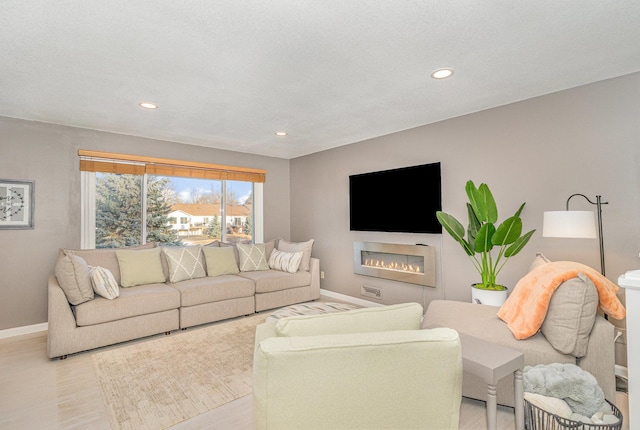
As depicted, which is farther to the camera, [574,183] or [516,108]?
[516,108]

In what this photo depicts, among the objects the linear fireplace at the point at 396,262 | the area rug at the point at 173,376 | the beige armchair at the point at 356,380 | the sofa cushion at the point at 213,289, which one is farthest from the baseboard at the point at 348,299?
the beige armchair at the point at 356,380

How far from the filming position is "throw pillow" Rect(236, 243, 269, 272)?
469 centimetres

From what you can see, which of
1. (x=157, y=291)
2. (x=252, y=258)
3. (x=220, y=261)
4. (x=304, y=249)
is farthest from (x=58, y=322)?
(x=304, y=249)

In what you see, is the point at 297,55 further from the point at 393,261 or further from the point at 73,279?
the point at 393,261

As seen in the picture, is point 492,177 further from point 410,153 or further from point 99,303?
point 99,303

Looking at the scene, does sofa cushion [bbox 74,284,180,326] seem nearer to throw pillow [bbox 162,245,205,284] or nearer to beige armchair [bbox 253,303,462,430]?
throw pillow [bbox 162,245,205,284]

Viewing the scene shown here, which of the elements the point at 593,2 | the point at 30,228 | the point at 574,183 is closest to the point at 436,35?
the point at 593,2

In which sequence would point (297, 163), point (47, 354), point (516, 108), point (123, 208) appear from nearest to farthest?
point (47, 354) → point (516, 108) → point (123, 208) → point (297, 163)

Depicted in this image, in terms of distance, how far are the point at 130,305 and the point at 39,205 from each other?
1679 mm

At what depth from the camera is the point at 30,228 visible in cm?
360

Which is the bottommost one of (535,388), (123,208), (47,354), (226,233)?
(47,354)

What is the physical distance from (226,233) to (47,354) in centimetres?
272

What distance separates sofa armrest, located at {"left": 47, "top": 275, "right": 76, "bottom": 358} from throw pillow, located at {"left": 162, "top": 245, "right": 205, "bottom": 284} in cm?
113

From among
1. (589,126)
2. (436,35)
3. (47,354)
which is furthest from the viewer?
(47,354)
